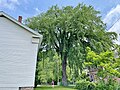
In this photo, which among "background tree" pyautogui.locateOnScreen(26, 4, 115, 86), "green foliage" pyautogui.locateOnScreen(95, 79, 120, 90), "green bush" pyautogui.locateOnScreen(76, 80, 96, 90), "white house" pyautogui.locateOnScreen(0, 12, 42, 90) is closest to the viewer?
"white house" pyautogui.locateOnScreen(0, 12, 42, 90)

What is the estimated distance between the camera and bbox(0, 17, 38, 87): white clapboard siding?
10203mm

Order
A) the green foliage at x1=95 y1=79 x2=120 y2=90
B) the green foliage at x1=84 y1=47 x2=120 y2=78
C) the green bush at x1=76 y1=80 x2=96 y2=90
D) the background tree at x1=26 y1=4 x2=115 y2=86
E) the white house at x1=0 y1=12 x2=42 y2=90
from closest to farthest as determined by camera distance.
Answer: the white house at x1=0 y1=12 x2=42 y2=90 < the green foliage at x1=95 y1=79 x2=120 y2=90 < the green foliage at x1=84 y1=47 x2=120 y2=78 < the green bush at x1=76 y1=80 x2=96 y2=90 < the background tree at x1=26 y1=4 x2=115 y2=86

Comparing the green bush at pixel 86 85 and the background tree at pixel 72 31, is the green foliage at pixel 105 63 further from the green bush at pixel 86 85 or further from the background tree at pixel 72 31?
the background tree at pixel 72 31

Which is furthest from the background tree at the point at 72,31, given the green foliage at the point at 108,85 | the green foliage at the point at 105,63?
the green foliage at the point at 108,85

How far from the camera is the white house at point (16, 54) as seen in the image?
10188 millimetres

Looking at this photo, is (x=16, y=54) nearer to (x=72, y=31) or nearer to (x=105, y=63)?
(x=105, y=63)

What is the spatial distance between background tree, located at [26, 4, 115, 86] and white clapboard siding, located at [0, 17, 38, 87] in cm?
1103

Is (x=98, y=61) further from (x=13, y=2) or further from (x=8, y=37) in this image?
(x=13, y=2)

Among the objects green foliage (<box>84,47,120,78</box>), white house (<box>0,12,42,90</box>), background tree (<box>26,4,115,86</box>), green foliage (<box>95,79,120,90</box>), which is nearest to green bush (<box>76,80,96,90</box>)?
green foliage (<box>95,79,120,90</box>)

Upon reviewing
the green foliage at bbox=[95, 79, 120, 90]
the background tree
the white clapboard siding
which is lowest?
the green foliage at bbox=[95, 79, 120, 90]

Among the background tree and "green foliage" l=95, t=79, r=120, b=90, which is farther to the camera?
the background tree

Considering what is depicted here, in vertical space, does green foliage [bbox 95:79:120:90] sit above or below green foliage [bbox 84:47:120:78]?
below

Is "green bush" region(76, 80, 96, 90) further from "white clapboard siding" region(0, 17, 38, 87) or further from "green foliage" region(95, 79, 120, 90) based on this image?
"white clapboard siding" region(0, 17, 38, 87)

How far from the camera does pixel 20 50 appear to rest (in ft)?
34.7
